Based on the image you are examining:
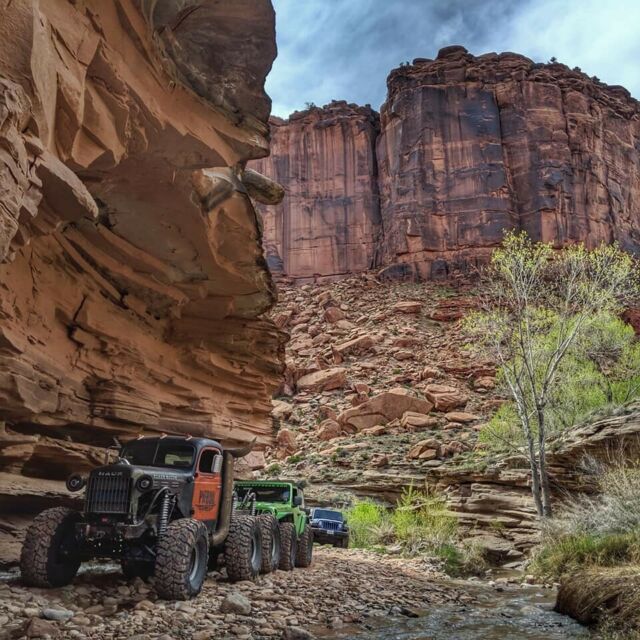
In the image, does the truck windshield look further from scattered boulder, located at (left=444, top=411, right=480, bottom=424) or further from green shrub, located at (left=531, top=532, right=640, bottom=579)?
scattered boulder, located at (left=444, top=411, right=480, bottom=424)

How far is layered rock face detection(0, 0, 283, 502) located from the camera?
566 centimetres

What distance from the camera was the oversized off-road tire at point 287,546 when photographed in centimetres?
1052

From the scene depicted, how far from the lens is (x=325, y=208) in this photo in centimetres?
6562

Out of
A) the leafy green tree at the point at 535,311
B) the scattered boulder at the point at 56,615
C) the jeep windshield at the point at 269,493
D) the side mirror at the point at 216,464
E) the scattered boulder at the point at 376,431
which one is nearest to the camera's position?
the scattered boulder at the point at 56,615

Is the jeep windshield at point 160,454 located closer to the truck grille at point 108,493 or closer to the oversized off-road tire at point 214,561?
the truck grille at point 108,493

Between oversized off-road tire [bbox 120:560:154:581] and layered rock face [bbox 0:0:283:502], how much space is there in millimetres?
Result: 2674

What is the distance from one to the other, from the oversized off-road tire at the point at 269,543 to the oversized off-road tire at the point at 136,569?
6.99 ft

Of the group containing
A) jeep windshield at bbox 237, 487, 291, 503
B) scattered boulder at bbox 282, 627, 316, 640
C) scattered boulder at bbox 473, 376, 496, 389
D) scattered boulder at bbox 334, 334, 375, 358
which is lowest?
scattered boulder at bbox 282, 627, 316, 640

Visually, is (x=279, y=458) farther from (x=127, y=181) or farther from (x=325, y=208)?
(x=325, y=208)

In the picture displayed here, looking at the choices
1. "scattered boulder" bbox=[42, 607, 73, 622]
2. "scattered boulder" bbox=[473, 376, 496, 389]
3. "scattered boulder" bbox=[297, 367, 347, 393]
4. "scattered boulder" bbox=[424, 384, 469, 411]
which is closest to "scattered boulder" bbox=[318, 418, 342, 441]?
"scattered boulder" bbox=[297, 367, 347, 393]

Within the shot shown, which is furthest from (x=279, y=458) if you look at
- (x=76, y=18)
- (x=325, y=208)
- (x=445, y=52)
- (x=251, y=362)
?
(x=445, y=52)

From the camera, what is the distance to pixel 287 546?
10.7 metres

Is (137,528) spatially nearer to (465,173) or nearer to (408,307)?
(408,307)

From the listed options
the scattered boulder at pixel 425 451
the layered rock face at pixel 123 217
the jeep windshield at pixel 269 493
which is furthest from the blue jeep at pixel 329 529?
the scattered boulder at pixel 425 451
